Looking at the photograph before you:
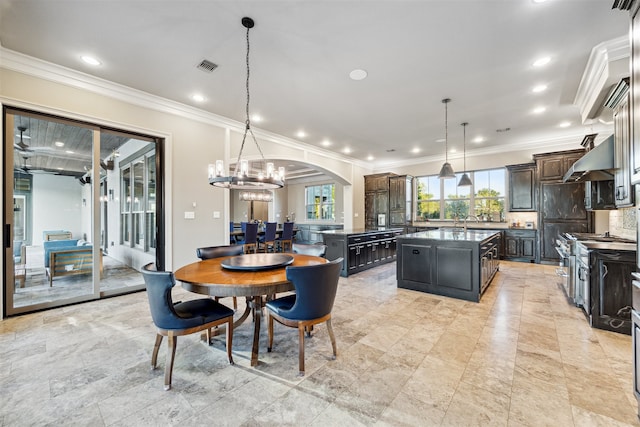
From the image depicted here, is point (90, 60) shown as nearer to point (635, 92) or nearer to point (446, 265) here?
Answer: point (635, 92)

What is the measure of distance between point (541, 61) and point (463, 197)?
5.08m

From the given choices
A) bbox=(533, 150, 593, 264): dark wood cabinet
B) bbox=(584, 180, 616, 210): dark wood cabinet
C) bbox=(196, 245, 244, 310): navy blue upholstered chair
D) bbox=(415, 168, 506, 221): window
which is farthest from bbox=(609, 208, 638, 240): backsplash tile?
bbox=(196, 245, 244, 310): navy blue upholstered chair

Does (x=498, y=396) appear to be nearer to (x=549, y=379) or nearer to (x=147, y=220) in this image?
(x=549, y=379)

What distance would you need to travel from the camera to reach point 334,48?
9.53 feet

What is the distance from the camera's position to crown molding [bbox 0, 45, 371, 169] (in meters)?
3.04

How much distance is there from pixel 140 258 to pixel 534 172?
9.17 metres

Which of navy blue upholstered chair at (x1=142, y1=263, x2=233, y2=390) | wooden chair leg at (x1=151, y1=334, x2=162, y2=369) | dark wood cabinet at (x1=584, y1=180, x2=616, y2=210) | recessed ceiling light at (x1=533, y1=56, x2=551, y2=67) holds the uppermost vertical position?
recessed ceiling light at (x1=533, y1=56, x2=551, y2=67)

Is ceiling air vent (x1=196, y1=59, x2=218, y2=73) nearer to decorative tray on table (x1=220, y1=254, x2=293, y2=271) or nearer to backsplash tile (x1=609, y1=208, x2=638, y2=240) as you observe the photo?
decorative tray on table (x1=220, y1=254, x2=293, y2=271)

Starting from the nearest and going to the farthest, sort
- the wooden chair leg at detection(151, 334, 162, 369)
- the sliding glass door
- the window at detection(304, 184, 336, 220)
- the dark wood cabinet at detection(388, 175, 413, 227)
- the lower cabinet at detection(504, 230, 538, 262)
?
the wooden chair leg at detection(151, 334, 162, 369), the sliding glass door, the lower cabinet at detection(504, 230, 538, 262), the dark wood cabinet at detection(388, 175, 413, 227), the window at detection(304, 184, 336, 220)

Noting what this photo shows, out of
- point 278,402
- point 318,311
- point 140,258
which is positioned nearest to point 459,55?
point 318,311

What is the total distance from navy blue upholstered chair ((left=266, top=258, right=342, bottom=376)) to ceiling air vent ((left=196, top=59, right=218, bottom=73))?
9.23 feet

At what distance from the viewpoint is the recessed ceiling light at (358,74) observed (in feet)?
11.1

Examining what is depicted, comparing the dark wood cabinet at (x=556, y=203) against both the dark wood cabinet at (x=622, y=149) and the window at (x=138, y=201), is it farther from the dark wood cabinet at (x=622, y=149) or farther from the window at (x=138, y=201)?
the window at (x=138, y=201)

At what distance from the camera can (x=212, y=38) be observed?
275 cm
